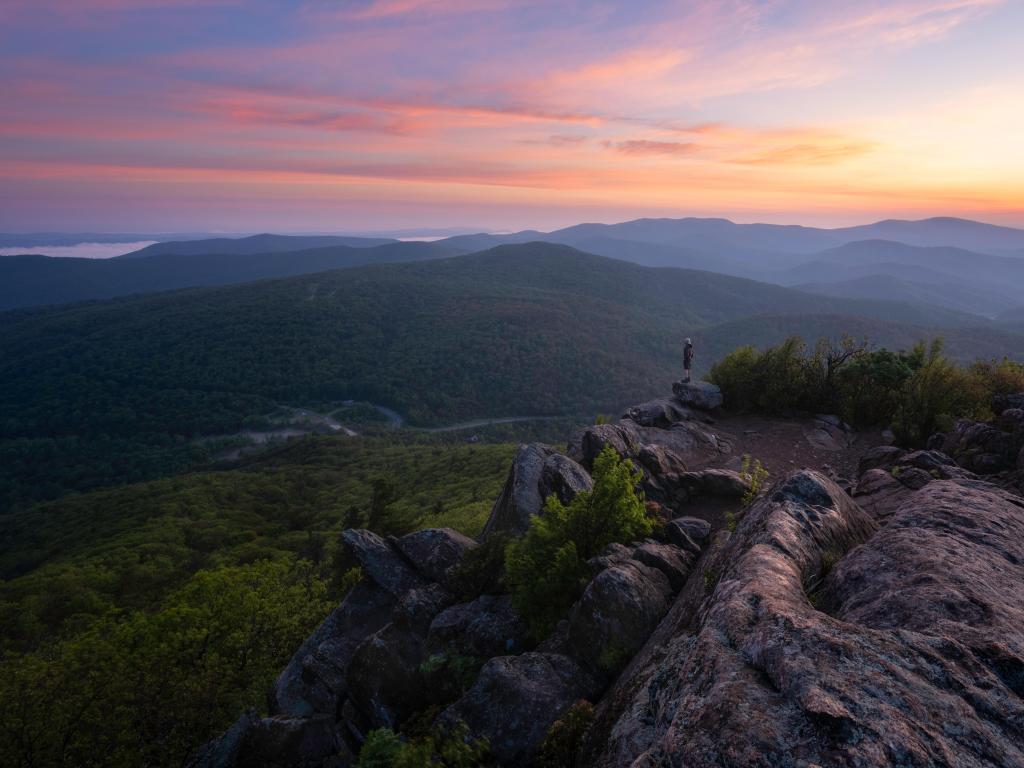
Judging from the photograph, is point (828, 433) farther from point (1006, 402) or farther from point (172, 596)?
point (172, 596)

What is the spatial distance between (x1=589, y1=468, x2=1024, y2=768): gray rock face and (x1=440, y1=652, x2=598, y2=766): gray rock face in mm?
1790

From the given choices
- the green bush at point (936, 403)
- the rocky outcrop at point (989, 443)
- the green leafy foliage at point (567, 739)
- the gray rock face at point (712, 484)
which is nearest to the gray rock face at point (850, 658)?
the green leafy foliage at point (567, 739)

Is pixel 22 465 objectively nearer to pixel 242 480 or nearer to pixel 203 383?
pixel 203 383

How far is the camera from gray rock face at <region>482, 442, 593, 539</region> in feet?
54.1

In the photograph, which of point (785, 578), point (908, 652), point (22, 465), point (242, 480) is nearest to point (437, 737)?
point (785, 578)

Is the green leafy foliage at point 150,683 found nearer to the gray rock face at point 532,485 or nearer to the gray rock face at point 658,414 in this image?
the gray rock face at point 532,485

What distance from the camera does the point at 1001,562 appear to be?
7992 mm

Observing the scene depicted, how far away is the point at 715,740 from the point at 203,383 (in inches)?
7822

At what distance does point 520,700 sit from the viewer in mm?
9234

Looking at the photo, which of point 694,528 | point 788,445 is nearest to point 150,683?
point 694,528

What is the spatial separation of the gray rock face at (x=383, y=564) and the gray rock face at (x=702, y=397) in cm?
1832

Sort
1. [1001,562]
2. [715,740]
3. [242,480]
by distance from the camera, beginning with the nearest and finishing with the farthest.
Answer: [715,740] < [1001,562] < [242,480]

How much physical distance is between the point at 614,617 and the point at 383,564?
30.4 feet

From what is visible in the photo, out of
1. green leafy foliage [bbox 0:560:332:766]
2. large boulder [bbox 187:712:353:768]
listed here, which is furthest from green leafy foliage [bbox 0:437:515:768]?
large boulder [bbox 187:712:353:768]
